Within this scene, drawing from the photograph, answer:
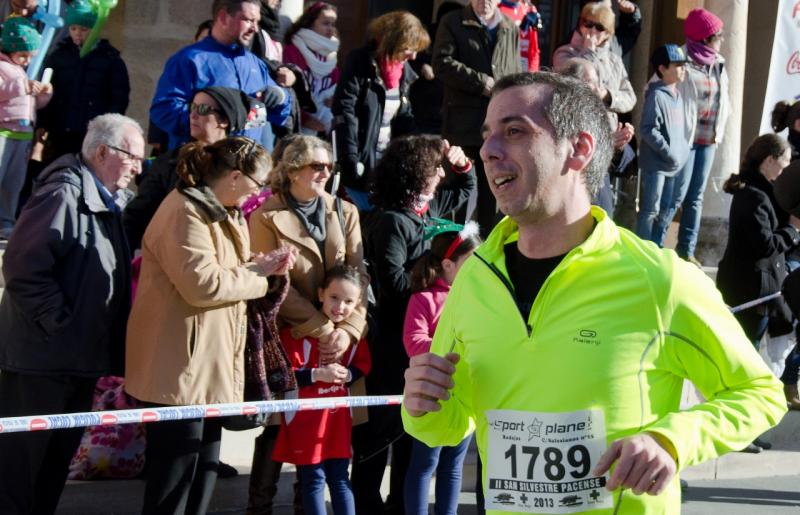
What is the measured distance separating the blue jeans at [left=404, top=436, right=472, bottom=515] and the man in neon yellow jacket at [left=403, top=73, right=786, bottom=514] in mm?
3102

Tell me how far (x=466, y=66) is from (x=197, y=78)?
2.33m

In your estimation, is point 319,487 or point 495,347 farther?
point 319,487

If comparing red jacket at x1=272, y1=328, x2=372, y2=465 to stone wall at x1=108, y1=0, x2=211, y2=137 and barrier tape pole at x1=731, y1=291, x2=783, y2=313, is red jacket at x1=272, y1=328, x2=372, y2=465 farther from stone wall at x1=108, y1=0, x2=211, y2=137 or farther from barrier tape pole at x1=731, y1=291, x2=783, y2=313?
stone wall at x1=108, y1=0, x2=211, y2=137

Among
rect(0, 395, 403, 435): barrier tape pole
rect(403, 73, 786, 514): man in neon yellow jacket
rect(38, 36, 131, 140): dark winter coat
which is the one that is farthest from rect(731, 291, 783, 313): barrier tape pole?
rect(403, 73, 786, 514): man in neon yellow jacket

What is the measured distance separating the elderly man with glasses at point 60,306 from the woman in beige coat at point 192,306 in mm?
149

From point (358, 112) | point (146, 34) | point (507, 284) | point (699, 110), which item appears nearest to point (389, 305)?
point (358, 112)

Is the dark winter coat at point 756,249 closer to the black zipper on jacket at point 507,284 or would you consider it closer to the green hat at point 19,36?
the green hat at point 19,36

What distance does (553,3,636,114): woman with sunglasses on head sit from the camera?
964cm

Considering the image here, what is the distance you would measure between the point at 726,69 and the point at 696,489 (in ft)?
15.6

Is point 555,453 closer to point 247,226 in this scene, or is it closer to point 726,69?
point 247,226

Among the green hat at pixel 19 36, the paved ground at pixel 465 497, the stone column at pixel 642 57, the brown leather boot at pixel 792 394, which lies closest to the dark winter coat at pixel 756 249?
the brown leather boot at pixel 792 394

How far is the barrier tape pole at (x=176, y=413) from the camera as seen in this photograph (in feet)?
16.0

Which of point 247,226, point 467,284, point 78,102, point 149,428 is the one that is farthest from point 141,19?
point 467,284

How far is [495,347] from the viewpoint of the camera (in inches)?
128
